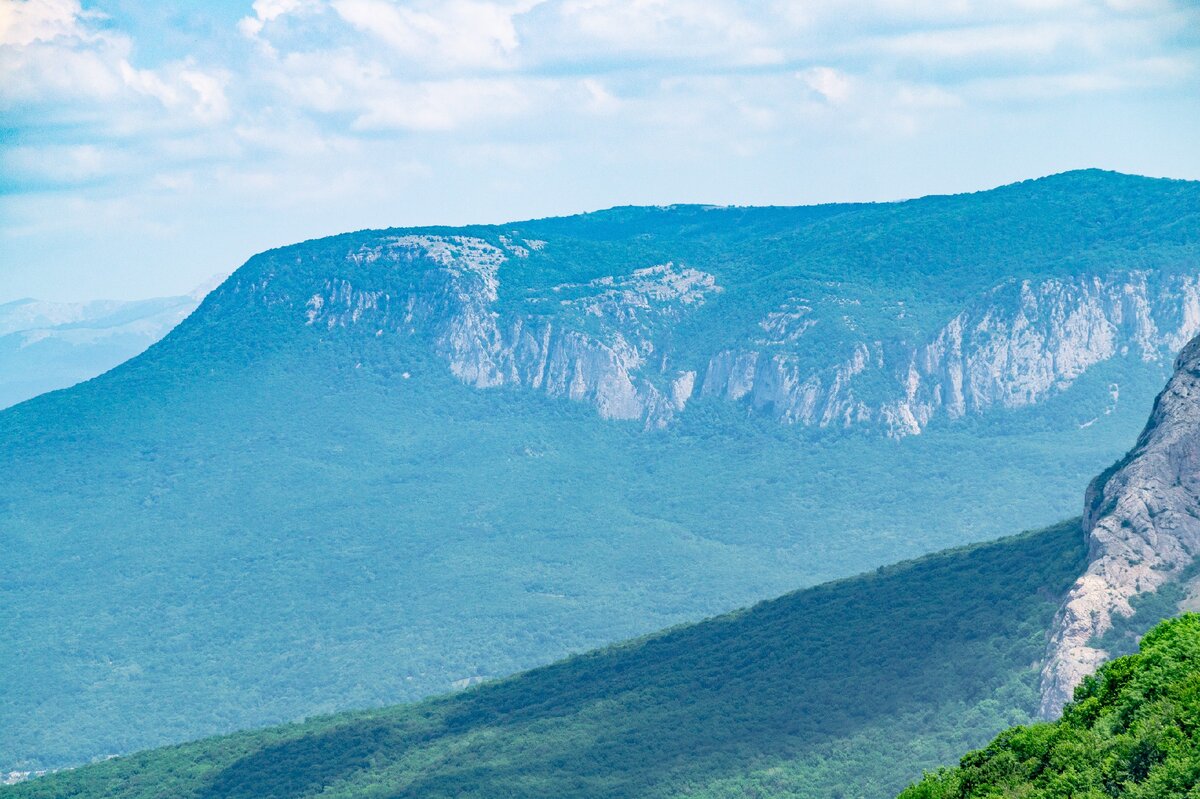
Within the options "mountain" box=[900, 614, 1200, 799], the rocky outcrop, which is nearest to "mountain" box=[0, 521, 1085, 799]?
the rocky outcrop

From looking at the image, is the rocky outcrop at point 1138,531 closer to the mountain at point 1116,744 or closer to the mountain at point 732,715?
the mountain at point 732,715

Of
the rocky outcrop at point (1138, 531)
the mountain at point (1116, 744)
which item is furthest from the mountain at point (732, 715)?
the mountain at point (1116, 744)

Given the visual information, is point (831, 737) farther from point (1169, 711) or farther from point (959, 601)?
point (1169, 711)

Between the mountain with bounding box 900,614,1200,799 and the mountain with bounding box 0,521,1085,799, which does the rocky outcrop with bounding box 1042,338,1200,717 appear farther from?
the mountain with bounding box 900,614,1200,799

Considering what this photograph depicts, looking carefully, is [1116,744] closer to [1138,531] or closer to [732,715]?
[1138,531]

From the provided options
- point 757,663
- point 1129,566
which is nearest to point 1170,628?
point 1129,566

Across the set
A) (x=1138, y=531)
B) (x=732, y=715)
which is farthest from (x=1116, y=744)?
(x=732, y=715)
